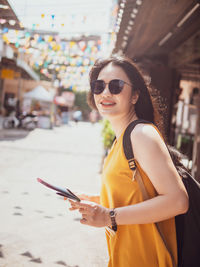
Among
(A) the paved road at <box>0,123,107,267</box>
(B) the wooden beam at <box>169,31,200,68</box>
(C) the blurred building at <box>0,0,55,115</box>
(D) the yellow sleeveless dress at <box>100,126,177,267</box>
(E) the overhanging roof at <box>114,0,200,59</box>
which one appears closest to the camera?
(D) the yellow sleeveless dress at <box>100,126,177,267</box>

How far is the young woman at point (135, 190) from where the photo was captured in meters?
1.22

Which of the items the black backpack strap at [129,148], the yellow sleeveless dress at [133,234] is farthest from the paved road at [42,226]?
the black backpack strap at [129,148]

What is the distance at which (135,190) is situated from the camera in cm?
132

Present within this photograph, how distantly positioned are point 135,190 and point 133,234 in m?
0.24

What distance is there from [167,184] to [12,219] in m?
3.30

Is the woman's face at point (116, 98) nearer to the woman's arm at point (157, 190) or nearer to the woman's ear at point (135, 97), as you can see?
the woman's ear at point (135, 97)

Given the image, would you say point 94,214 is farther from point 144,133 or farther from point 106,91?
point 106,91

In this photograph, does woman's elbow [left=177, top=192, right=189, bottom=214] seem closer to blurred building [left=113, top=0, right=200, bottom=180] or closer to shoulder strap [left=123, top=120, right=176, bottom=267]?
shoulder strap [left=123, top=120, right=176, bottom=267]

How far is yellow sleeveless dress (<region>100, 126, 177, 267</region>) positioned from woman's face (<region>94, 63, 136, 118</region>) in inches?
8.6

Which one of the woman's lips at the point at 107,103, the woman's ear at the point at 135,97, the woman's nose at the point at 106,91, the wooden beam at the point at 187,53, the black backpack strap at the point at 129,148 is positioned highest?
the wooden beam at the point at 187,53

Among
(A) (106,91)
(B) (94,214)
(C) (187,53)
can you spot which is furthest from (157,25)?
(B) (94,214)

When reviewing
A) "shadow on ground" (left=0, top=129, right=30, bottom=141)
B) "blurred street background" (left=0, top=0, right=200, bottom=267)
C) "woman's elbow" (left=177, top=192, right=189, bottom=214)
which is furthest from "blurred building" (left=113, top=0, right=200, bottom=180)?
"shadow on ground" (left=0, top=129, right=30, bottom=141)

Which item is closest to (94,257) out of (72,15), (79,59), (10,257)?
(10,257)

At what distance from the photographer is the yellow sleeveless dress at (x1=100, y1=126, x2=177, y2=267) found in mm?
1312
